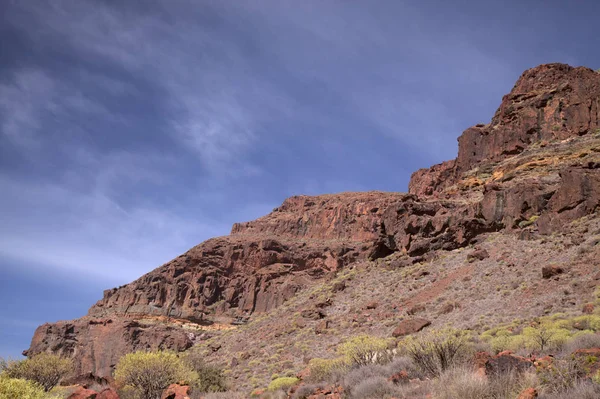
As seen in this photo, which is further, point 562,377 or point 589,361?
point 589,361

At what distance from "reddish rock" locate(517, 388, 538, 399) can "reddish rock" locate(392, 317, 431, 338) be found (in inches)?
592

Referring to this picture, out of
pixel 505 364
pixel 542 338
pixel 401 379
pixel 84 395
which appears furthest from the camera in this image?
pixel 542 338

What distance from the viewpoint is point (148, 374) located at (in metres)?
17.5

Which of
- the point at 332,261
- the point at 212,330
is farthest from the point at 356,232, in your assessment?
the point at 212,330

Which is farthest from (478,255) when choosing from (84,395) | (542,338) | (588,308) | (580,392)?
(84,395)

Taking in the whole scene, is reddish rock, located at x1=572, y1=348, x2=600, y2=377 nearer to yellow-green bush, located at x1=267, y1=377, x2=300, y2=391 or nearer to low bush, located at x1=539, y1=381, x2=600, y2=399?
low bush, located at x1=539, y1=381, x2=600, y2=399

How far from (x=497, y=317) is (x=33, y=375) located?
24.3 metres

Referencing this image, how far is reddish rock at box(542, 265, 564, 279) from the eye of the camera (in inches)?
841

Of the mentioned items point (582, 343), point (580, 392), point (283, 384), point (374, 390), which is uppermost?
point (582, 343)

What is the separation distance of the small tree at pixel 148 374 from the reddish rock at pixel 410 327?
1059 centimetres

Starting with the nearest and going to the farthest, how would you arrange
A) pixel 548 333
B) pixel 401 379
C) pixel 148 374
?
1. pixel 401 379
2. pixel 548 333
3. pixel 148 374

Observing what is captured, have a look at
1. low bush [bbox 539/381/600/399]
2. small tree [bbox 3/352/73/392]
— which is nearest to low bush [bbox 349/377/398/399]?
low bush [bbox 539/381/600/399]

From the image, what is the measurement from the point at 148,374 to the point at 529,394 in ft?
49.5

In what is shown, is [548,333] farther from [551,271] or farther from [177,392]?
[177,392]
